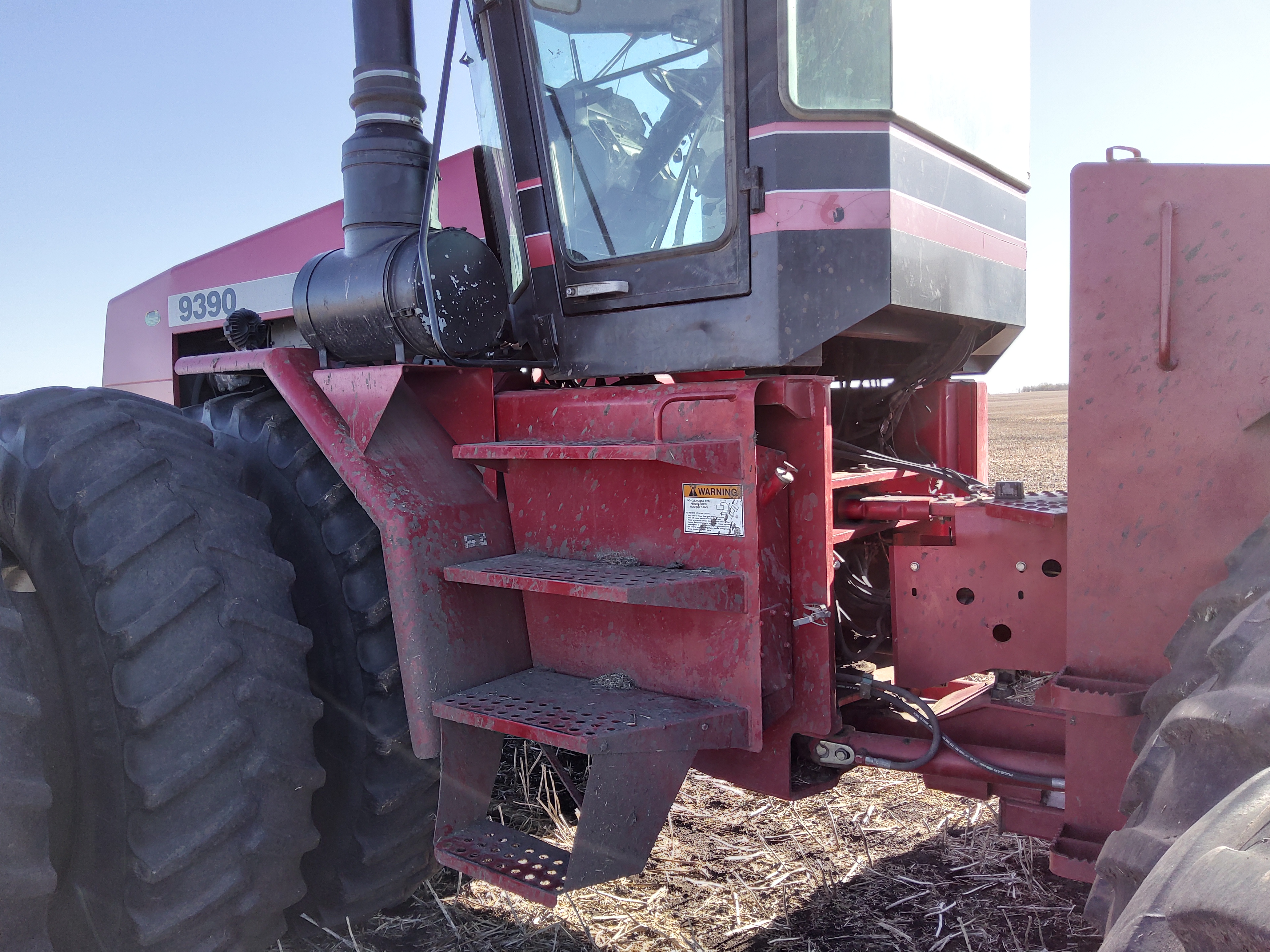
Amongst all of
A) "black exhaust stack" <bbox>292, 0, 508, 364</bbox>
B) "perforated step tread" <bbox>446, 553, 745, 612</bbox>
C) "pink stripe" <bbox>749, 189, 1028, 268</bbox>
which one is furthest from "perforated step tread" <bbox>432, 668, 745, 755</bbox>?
"pink stripe" <bbox>749, 189, 1028, 268</bbox>

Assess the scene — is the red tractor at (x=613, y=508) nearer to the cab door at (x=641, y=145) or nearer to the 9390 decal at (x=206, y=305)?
the cab door at (x=641, y=145)

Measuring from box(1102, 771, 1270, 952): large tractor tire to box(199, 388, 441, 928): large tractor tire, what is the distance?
1.69 metres

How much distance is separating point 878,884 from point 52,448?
2.60 metres

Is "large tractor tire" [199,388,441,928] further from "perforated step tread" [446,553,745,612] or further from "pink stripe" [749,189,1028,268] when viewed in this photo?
"pink stripe" [749,189,1028,268]

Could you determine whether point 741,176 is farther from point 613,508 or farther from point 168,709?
point 168,709

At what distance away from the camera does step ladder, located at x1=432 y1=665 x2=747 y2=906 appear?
186 cm

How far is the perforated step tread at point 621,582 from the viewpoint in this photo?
191 cm

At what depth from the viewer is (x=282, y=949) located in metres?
2.40

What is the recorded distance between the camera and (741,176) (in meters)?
2.05

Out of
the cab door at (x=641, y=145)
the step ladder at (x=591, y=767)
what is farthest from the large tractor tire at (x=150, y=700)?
the cab door at (x=641, y=145)

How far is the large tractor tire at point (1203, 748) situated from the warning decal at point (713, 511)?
90cm

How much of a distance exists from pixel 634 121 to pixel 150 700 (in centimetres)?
179

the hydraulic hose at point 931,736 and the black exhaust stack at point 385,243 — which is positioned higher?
the black exhaust stack at point 385,243

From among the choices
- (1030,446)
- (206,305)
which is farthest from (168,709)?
(1030,446)
